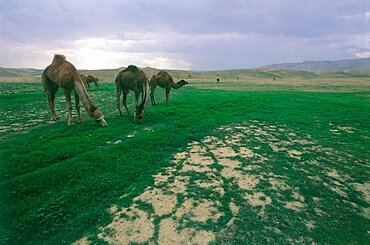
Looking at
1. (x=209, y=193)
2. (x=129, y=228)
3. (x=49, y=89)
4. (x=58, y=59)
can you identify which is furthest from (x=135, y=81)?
(x=129, y=228)

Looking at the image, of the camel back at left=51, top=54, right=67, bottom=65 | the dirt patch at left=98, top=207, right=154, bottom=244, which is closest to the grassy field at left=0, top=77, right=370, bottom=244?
the dirt patch at left=98, top=207, right=154, bottom=244

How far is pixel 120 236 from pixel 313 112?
16017mm

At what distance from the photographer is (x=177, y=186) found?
5816 mm

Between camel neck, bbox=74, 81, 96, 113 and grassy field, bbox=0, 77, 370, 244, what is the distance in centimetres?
84

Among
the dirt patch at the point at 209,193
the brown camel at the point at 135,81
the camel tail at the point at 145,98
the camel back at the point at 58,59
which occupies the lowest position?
the dirt patch at the point at 209,193

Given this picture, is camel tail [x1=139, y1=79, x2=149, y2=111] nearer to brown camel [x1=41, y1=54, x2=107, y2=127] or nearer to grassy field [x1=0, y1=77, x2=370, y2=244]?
grassy field [x1=0, y1=77, x2=370, y2=244]

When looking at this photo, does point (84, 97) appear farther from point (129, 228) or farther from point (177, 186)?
point (129, 228)

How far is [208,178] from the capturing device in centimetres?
626

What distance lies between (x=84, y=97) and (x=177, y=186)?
243 inches

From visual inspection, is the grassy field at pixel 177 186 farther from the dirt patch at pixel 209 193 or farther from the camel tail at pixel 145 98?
the camel tail at pixel 145 98

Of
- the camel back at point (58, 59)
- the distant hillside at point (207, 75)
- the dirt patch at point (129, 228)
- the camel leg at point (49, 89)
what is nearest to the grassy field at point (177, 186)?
the dirt patch at point (129, 228)

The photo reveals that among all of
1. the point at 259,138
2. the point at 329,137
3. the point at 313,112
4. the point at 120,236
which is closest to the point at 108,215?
the point at 120,236

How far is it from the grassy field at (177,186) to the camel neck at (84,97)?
838 mm

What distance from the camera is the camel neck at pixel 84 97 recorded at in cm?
985
